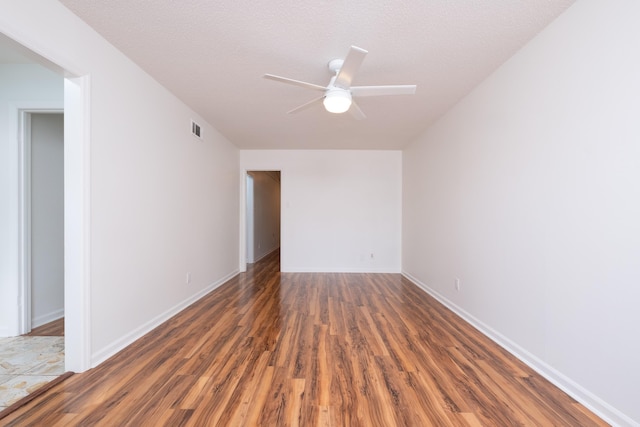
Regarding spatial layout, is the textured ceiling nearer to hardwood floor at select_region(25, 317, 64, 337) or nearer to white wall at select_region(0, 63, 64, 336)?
white wall at select_region(0, 63, 64, 336)

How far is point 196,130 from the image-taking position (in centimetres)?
339

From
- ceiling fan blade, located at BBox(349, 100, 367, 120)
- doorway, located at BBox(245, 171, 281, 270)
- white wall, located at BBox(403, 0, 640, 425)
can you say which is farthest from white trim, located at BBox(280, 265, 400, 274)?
ceiling fan blade, located at BBox(349, 100, 367, 120)

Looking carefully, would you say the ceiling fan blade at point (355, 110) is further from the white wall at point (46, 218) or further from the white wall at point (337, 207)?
the white wall at point (46, 218)

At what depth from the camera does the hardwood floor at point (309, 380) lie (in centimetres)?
138

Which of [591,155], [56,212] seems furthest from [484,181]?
[56,212]

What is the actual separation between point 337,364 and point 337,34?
7.43 ft

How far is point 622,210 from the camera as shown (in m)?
1.32

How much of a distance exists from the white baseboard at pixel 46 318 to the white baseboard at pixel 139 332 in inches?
42.5

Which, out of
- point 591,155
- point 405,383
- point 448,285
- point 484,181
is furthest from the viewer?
point 448,285

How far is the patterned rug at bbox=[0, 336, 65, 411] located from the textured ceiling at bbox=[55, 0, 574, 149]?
230 centimetres

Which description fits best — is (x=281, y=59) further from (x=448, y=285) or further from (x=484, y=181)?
(x=448, y=285)

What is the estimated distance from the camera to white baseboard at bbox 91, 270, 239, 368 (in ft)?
6.20

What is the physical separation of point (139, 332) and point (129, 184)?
1.25 metres

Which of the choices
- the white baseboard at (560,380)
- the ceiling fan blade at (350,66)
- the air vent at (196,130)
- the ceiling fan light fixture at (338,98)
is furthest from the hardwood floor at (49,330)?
the white baseboard at (560,380)
